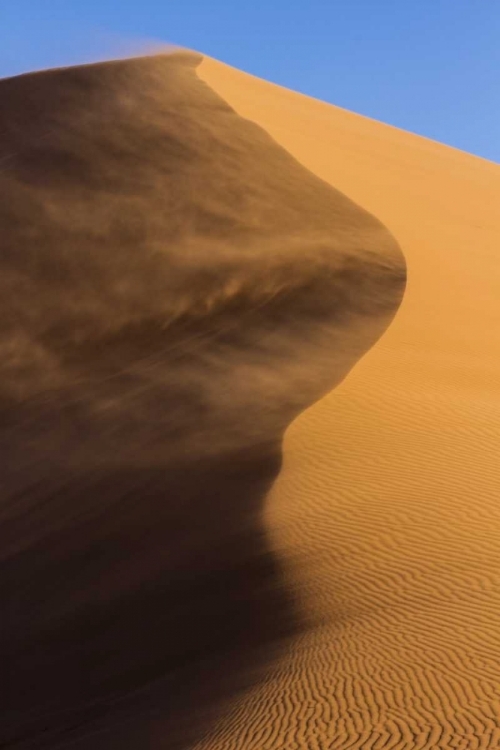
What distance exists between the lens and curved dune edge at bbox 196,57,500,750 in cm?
614

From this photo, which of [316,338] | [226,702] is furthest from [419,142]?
[226,702]

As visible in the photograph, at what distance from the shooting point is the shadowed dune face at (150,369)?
8.82 m

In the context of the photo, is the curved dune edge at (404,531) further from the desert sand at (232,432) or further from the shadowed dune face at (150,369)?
the shadowed dune face at (150,369)

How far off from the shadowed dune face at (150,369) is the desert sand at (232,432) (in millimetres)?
40

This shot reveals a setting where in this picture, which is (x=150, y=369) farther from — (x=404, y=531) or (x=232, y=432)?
(x=404, y=531)

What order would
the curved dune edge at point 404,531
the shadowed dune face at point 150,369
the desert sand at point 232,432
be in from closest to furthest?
the curved dune edge at point 404,531, the desert sand at point 232,432, the shadowed dune face at point 150,369

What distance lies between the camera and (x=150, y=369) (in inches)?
571

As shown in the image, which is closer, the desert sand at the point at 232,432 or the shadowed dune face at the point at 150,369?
the desert sand at the point at 232,432

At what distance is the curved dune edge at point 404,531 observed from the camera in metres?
6.14

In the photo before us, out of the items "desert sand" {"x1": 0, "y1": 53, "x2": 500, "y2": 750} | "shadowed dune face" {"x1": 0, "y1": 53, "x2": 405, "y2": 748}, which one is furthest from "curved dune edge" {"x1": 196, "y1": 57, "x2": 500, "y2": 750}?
"shadowed dune face" {"x1": 0, "y1": 53, "x2": 405, "y2": 748}

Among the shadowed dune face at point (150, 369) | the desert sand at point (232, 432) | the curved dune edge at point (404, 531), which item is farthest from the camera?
the shadowed dune face at point (150, 369)

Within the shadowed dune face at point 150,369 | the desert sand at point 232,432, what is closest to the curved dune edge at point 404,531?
the desert sand at point 232,432

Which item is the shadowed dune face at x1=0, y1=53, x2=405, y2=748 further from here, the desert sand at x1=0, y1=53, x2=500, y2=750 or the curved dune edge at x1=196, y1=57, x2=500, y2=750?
the curved dune edge at x1=196, y1=57, x2=500, y2=750

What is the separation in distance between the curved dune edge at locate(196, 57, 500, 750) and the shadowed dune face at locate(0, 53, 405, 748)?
1.26ft
